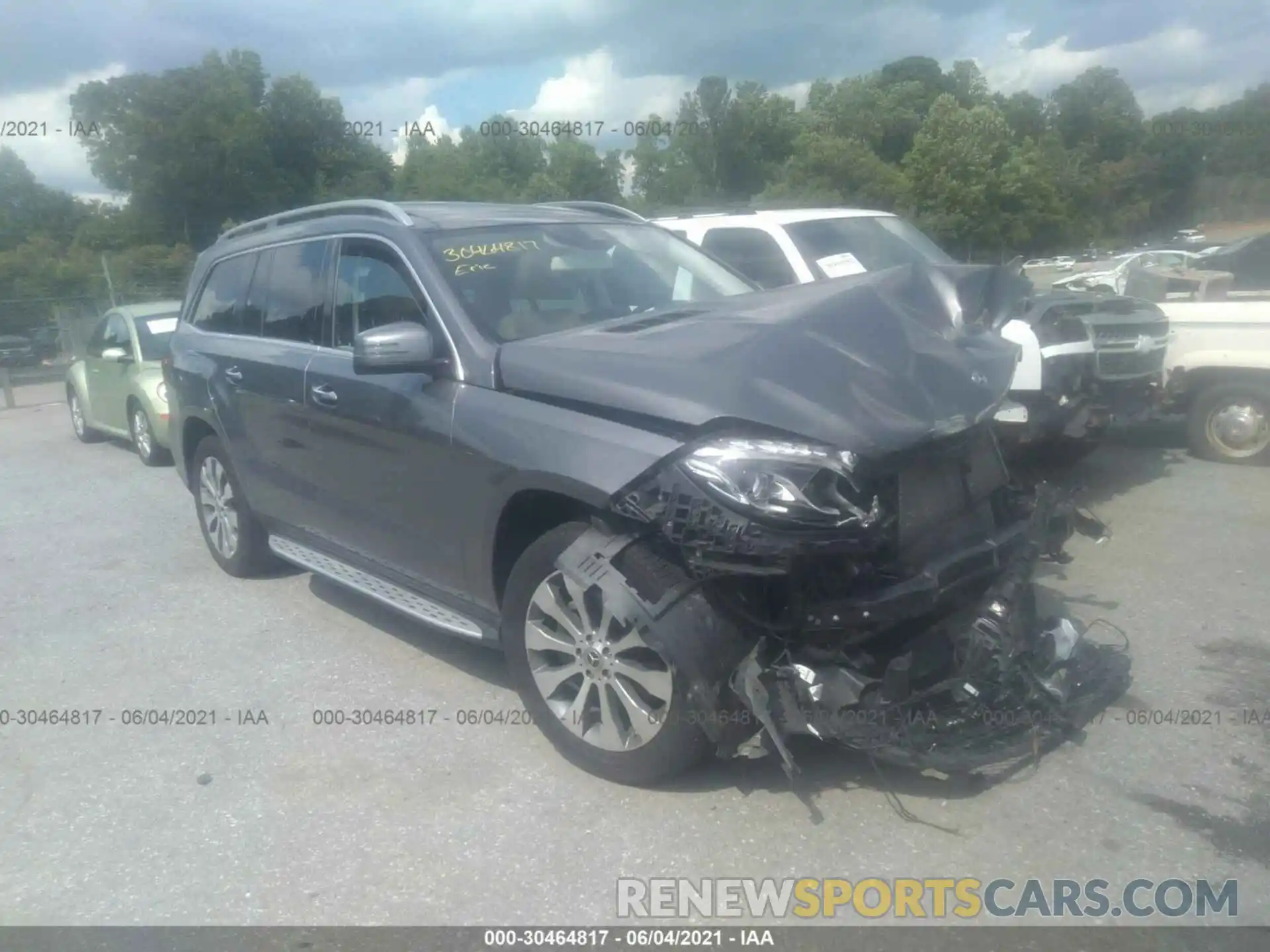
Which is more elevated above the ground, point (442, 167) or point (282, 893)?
point (442, 167)

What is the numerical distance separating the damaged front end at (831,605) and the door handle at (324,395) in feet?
5.98

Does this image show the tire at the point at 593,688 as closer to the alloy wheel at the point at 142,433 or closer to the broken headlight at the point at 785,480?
the broken headlight at the point at 785,480

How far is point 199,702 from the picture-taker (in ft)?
16.5

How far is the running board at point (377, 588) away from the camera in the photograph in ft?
15.0

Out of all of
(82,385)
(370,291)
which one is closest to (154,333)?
(82,385)

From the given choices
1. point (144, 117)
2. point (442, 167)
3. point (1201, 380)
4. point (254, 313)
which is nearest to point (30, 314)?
point (144, 117)

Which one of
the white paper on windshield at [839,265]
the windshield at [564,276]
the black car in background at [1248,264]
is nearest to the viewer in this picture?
the windshield at [564,276]

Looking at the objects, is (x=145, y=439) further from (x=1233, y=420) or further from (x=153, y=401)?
(x=1233, y=420)

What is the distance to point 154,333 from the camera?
1130cm

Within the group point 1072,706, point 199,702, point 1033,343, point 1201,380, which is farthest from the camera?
point 1201,380

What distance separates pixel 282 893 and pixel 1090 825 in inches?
103

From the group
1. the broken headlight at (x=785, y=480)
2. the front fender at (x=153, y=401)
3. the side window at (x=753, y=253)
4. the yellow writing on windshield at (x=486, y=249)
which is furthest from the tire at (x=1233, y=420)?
the front fender at (x=153, y=401)

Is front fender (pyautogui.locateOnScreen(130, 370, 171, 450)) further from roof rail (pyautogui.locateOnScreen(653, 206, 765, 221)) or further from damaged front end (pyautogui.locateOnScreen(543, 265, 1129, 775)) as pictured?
damaged front end (pyautogui.locateOnScreen(543, 265, 1129, 775))

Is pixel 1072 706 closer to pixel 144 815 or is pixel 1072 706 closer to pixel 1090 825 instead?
pixel 1090 825
